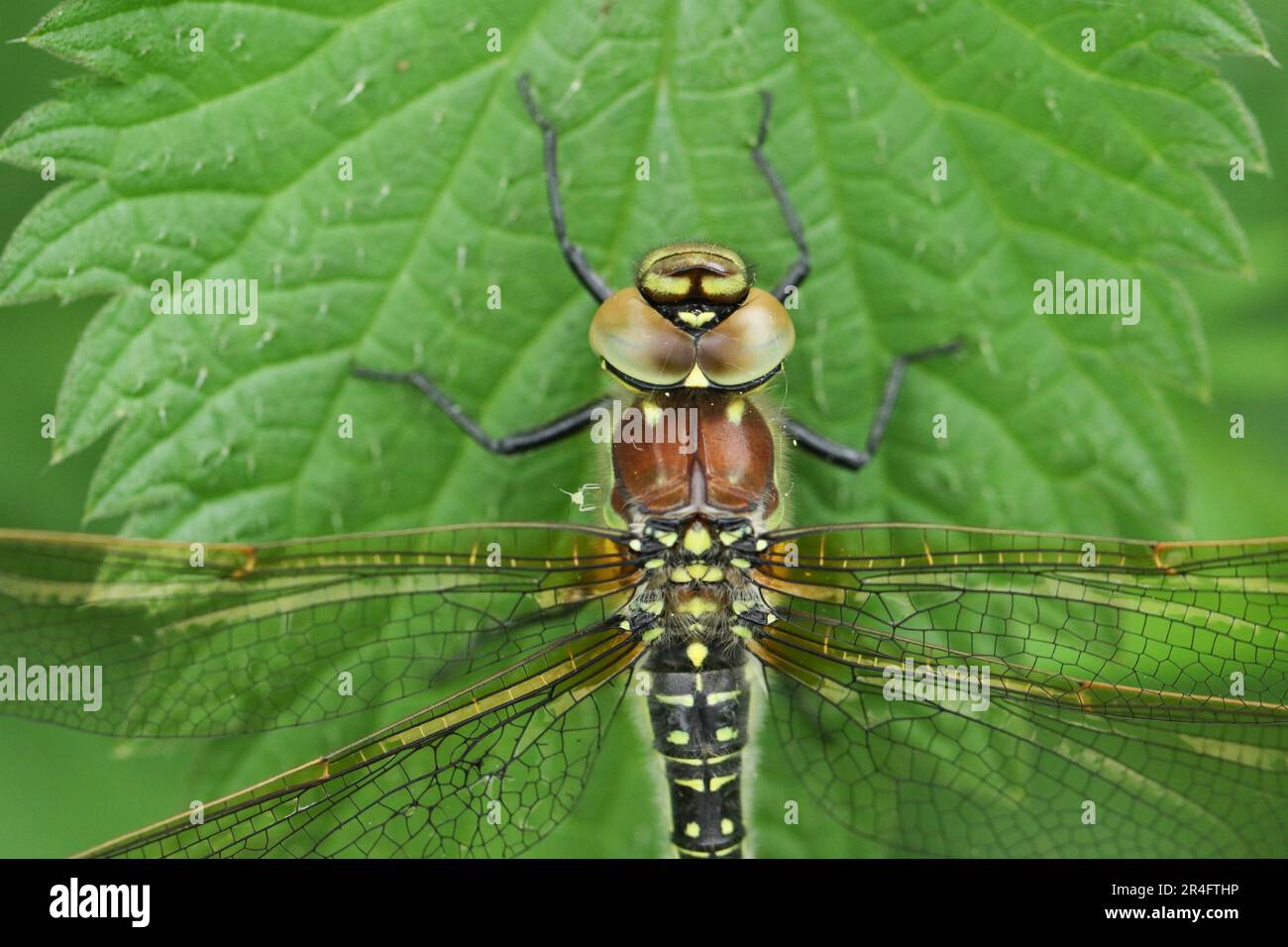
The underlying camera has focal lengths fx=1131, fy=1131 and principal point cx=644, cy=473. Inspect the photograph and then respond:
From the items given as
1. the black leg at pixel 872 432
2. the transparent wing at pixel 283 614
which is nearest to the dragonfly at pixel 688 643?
the transparent wing at pixel 283 614

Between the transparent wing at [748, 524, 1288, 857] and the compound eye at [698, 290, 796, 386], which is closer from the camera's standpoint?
the transparent wing at [748, 524, 1288, 857]

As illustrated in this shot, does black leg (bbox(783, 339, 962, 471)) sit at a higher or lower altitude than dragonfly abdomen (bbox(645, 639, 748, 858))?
higher

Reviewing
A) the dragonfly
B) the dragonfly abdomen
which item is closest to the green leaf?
the dragonfly

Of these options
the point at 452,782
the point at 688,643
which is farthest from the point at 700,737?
the point at 452,782

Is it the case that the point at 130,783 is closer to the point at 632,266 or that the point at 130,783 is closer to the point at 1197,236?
the point at 632,266

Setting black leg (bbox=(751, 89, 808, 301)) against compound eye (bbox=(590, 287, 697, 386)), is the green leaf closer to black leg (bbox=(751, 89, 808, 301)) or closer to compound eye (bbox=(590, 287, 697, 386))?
black leg (bbox=(751, 89, 808, 301))
